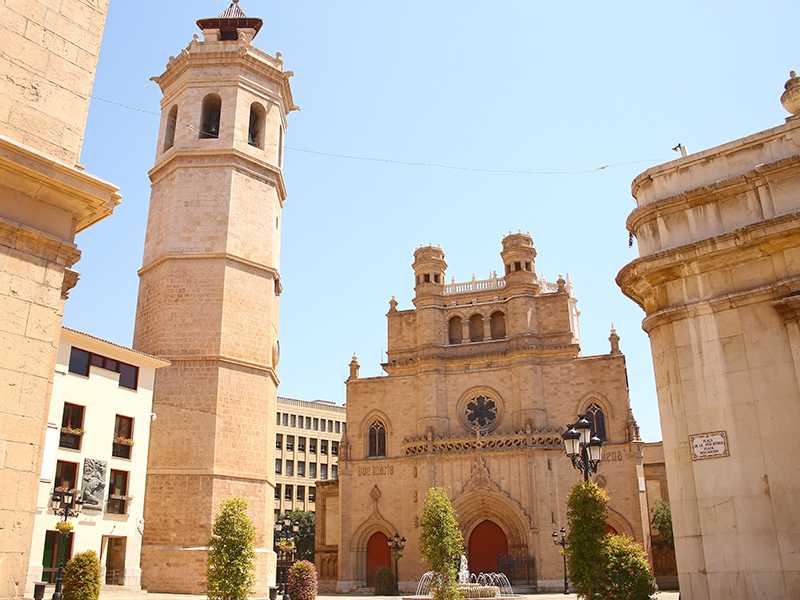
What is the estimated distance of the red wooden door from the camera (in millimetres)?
32688

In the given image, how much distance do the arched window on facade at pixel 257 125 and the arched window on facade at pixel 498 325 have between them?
55.7 feet

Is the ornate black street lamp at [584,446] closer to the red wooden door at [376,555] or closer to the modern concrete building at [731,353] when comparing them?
the modern concrete building at [731,353]

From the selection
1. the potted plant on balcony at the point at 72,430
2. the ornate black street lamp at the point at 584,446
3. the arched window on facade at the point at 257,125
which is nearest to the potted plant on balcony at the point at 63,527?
the potted plant on balcony at the point at 72,430

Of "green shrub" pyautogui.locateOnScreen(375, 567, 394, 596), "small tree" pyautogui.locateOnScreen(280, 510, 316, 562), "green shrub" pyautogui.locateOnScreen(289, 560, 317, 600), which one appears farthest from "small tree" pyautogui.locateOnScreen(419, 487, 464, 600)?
"small tree" pyautogui.locateOnScreen(280, 510, 316, 562)

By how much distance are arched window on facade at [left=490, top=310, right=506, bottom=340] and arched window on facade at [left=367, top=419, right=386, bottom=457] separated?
7.49m

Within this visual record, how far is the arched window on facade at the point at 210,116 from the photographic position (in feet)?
75.8

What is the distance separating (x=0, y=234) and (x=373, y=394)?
29917 mm

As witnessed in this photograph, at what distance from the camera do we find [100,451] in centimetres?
1888

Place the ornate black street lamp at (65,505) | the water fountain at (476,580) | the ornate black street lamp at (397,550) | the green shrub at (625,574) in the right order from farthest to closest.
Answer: the ornate black street lamp at (397,550) → the water fountain at (476,580) → the ornate black street lamp at (65,505) → the green shrub at (625,574)

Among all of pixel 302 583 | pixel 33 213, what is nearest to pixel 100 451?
pixel 302 583

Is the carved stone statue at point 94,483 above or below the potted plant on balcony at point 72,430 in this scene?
below

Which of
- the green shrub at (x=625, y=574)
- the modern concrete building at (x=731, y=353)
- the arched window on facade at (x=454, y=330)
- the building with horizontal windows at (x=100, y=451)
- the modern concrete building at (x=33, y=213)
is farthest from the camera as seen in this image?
the arched window on facade at (x=454, y=330)

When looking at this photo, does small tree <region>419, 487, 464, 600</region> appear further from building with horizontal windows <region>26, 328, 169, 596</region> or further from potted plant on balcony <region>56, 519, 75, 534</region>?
potted plant on balcony <region>56, 519, 75, 534</region>

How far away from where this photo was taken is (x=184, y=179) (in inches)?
868
